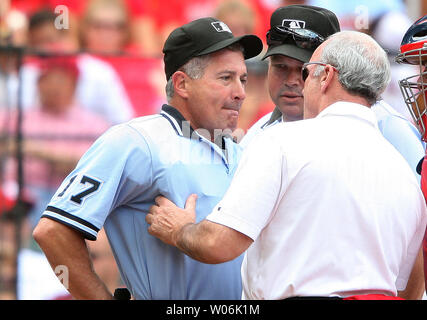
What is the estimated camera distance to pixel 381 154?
252 cm

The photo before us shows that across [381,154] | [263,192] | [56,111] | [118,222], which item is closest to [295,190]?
[263,192]

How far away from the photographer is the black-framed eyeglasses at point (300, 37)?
3.45m

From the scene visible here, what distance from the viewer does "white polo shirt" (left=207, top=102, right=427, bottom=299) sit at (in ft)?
7.79

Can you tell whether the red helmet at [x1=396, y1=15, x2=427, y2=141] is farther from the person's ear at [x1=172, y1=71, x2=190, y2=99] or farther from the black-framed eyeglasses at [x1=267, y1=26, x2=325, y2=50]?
the person's ear at [x1=172, y1=71, x2=190, y2=99]

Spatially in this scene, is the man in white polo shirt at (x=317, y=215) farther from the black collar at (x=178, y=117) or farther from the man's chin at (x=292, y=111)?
the man's chin at (x=292, y=111)

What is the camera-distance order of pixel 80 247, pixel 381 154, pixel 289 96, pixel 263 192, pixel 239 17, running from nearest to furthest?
pixel 263 192 → pixel 381 154 → pixel 80 247 → pixel 289 96 → pixel 239 17

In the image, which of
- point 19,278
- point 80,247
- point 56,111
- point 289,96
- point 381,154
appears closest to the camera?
point 381,154

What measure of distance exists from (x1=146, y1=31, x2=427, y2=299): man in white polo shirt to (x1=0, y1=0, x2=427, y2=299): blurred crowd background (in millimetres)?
3017

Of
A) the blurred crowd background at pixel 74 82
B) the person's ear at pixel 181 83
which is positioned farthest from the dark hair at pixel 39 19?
the person's ear at pixel 181 83

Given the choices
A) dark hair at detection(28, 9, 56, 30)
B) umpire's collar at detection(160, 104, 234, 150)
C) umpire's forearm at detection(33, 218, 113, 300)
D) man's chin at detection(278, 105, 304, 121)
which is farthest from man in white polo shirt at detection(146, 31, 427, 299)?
dark hair at detection(28, 9, 56, 30)

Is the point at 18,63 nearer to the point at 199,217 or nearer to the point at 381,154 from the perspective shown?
the point at 199,217

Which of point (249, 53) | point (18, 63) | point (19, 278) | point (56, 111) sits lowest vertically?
point (19, 278)

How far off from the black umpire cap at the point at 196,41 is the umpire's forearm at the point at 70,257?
86 centimetres
